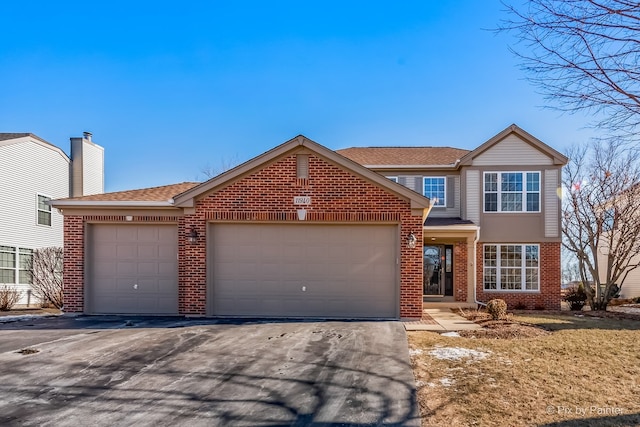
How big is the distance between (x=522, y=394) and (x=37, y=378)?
6539 millimetres

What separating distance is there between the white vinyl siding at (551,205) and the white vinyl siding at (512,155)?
0.59 m

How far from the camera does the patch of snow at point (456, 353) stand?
24.5ft

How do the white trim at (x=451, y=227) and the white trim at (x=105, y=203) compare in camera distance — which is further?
the white trim at (x=451, y=227)

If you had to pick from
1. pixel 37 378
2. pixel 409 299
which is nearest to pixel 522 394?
pixel 409 299

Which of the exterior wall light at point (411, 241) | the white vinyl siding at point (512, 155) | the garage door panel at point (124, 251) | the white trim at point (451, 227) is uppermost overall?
the white vinyl siding at point (512, 155)

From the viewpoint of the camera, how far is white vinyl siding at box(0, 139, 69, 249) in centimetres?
1769

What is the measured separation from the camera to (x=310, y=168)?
11.4m

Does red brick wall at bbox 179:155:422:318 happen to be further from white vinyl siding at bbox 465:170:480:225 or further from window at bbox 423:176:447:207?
window at bbox 423:176:447:207

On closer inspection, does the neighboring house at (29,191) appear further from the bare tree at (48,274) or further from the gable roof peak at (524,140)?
the gable roof peak at (524,140)

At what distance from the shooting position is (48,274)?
1582 cm

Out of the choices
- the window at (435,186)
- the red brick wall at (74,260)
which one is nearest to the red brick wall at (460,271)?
the window at (435,186)

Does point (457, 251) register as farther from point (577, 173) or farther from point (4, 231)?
point (4, 231)

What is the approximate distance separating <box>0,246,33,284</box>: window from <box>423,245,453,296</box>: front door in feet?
51.4

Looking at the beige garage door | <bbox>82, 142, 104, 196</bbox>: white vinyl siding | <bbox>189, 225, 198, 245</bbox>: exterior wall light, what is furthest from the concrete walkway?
<bbox>82, 142, 104, 196</bbox>: white vinyl siding
